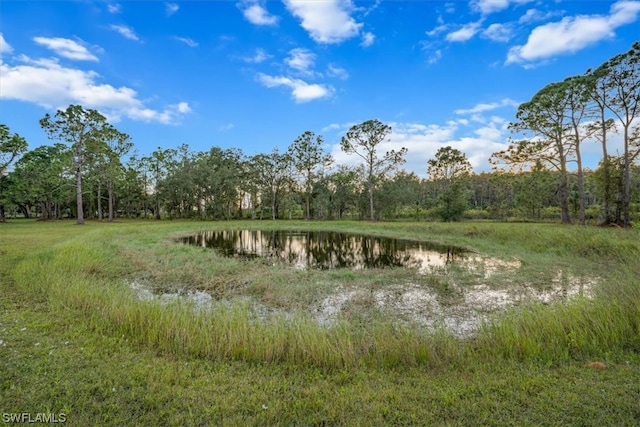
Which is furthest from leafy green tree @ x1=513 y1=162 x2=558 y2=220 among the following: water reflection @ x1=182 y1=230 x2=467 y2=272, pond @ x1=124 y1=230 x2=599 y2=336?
pond @ x1=124 y1=230 x2=599 y2=336

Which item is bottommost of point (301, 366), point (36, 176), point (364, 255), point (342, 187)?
point (364, 255)

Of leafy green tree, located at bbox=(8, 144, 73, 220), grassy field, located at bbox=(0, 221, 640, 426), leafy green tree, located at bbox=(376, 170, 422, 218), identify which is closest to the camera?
grassy field, located at bbox=(0, 221, 640, 426)

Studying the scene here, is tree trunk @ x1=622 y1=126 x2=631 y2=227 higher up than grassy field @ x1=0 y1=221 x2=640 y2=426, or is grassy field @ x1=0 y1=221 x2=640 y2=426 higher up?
tree trunk @ x1=622 y1=126 x2=631 y2=227

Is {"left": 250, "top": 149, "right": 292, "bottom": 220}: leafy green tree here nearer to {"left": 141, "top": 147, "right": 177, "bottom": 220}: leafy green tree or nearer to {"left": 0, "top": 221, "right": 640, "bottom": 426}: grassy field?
{"left": 141, "top": 147, "right": 177, "bottom": 220}: leafy green tree

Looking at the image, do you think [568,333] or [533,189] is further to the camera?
[533,189]

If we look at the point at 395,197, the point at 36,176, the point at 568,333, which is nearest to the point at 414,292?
the point at 568,333

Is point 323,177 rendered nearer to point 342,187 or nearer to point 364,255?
point 342,187

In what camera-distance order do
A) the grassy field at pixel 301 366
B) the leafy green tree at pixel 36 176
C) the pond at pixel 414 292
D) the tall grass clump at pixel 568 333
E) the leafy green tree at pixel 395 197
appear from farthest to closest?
the leafy green tree at pixel 395 197 → the leafy green tree at pixel 36 176 → the pond at pixel 414 292 → the tall grass clump at pixel 568 333 → the grassy field at pixel 301 366

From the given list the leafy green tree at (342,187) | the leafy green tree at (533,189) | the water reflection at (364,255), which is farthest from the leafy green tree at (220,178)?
the leafy green tree at (533,189)

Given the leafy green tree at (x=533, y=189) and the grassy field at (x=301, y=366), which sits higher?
the leafy green tree at (x=533, y=189)

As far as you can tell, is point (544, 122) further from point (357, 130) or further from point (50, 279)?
point (50, 279)

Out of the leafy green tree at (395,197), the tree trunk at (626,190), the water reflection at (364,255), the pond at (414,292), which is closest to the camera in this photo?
the pond at (414,292)

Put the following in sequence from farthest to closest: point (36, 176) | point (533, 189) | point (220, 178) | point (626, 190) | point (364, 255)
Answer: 1. point (220, 178)
2. point (533, 189)
3. point (36, 176)
4. point (626, 190)
5. point (364, 255)

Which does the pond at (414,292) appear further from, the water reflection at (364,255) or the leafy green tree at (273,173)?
the leafy green tree at (273,173)
